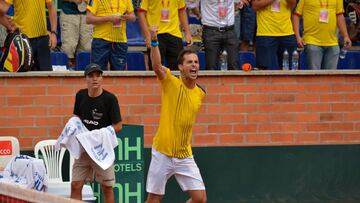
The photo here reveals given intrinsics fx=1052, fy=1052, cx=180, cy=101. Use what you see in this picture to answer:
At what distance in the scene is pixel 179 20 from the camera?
1446 centimetres

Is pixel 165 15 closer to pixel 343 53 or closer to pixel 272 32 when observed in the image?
pixel 272 32

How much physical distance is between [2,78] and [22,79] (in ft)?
0.81

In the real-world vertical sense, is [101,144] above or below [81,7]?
below

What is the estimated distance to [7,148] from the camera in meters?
12.7

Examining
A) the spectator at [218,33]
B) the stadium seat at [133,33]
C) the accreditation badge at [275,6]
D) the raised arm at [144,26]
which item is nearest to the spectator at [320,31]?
the accreditation badge at [275,6]

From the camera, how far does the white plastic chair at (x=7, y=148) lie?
12.6 metres

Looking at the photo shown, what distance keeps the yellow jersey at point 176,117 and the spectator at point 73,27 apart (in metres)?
4.21

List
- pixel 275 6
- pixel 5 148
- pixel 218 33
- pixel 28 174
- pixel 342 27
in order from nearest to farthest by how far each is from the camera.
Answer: pixel 28 174, pixel 5 148, pixel 218 33, pixel 275 6, pixel 342 27

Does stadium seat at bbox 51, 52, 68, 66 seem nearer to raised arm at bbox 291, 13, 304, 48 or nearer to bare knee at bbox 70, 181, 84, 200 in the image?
raised arm at bbox 291, 13, 304, 48

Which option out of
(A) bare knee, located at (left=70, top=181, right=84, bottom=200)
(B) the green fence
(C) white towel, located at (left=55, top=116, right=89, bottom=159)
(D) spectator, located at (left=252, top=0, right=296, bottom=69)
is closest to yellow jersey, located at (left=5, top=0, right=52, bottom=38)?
(B) the green fence

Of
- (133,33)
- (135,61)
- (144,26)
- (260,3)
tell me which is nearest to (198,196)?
(144,26)

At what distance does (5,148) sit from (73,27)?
300cm

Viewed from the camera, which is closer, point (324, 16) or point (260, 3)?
point (260, 3)

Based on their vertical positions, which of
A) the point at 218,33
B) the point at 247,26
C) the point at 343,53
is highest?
the point at 247,26
